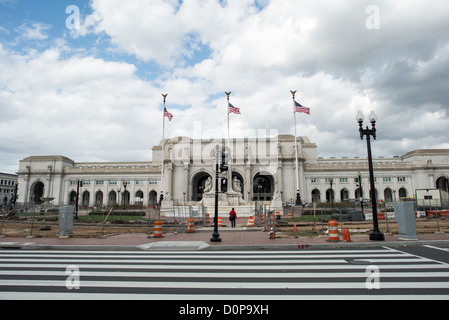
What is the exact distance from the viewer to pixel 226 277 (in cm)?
741

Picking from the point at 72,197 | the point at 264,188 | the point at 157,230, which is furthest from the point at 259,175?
the point at 157,230

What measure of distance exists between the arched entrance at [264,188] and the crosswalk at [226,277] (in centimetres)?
7447

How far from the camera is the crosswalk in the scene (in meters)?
5.99

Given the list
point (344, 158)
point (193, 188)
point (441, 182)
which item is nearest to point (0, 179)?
point (193, 188)

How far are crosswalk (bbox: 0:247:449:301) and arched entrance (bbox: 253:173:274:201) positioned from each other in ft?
244

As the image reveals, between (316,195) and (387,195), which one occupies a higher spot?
(316,195)

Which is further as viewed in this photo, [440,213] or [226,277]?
[440,213]

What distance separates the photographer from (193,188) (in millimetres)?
85062

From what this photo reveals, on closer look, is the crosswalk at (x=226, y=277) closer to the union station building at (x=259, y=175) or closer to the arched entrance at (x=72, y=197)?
the union station building at (x=259, y=175)

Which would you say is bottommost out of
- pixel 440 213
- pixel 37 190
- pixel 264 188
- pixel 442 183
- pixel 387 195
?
pixel 440 213

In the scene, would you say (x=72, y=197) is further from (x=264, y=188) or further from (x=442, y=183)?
(x=442, y=183)

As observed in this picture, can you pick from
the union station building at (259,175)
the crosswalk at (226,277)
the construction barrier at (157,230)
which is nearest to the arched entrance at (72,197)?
the union station building at (259,175)

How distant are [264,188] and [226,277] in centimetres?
8257
